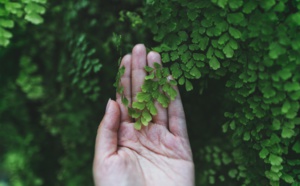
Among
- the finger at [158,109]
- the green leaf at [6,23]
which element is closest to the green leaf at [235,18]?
the finger at [158,109]

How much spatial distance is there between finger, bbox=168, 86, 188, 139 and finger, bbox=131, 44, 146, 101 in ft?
0.71

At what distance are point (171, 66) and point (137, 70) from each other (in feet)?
0.77

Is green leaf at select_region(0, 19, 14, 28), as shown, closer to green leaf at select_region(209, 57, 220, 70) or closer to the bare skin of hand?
the bare skin of hand

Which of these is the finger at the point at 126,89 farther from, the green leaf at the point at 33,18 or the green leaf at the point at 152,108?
the green leaf at the point at 33,18

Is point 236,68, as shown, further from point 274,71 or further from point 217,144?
point 217,144

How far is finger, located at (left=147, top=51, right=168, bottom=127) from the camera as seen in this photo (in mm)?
1983

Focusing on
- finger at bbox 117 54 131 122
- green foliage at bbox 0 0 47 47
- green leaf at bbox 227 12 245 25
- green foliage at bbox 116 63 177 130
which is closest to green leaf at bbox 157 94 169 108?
green foliage at bbox 116 63 177 130

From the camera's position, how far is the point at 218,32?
5.71 ft

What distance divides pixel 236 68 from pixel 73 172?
231cm

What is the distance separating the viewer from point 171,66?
1.87 metres

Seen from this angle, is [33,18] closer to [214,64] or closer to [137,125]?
[137,125]

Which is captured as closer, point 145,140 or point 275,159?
point 275,159

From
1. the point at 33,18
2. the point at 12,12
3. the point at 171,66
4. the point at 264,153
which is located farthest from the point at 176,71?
the point at 12,12

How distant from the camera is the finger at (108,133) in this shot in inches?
75.9
